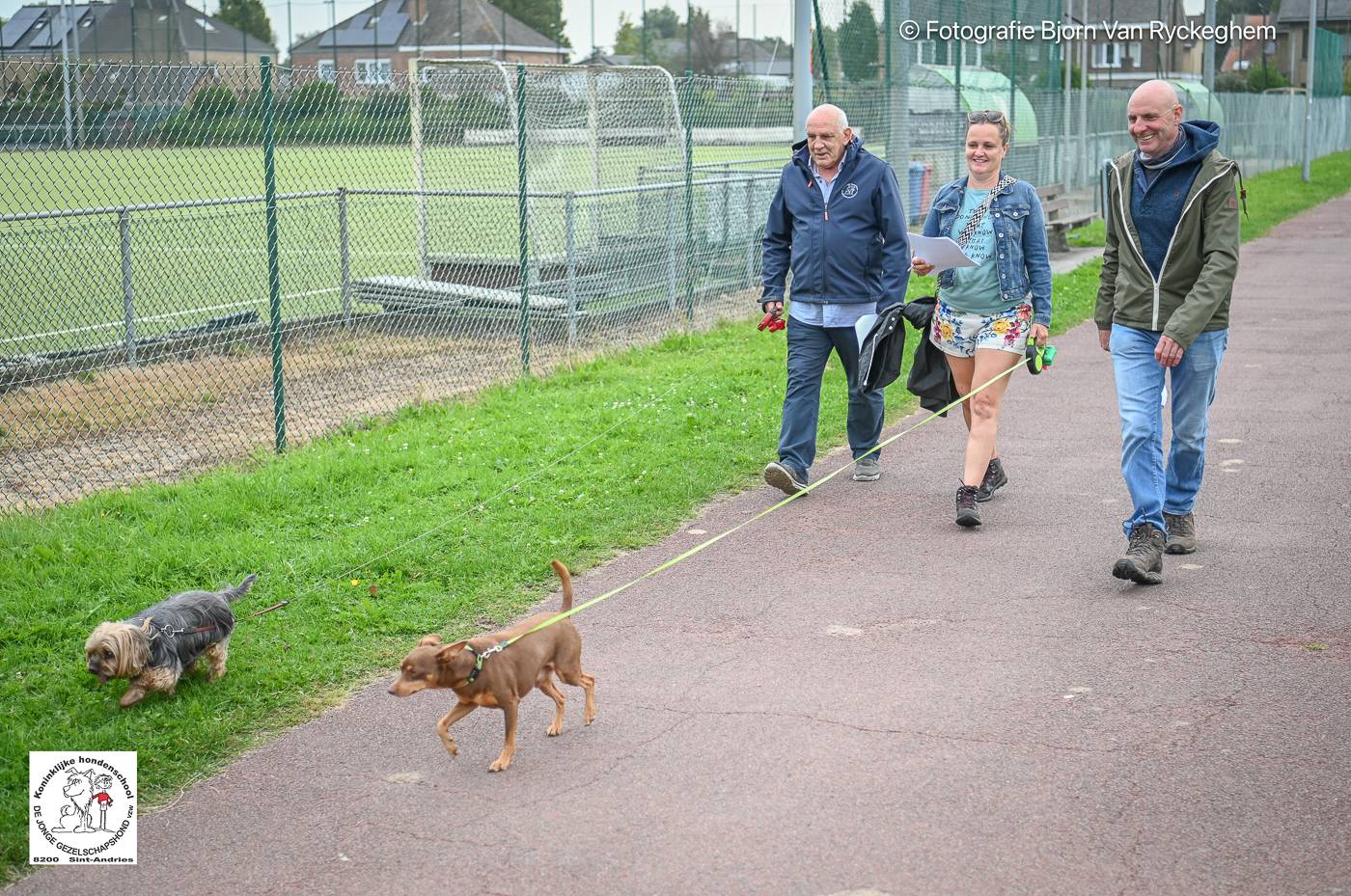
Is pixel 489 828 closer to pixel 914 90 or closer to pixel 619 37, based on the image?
pixel 914 90

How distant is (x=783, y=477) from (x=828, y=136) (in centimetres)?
175

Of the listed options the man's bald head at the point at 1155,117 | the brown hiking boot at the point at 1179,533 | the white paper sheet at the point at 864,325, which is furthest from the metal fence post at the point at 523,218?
the man's bald head at the point at 1155,117

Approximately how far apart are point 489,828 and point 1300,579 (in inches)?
150

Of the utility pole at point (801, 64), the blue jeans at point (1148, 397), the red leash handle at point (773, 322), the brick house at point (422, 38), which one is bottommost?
the blue jeans at point (1148, 397)

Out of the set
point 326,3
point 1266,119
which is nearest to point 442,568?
point 326,3

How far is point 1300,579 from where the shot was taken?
5930mm

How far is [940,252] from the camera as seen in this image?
6.61 meters

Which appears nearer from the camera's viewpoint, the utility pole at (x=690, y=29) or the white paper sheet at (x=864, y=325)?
the white paper sheet at (x=864, y=325)

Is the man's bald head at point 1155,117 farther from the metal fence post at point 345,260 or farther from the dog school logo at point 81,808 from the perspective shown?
the metal fence post at point 345,260

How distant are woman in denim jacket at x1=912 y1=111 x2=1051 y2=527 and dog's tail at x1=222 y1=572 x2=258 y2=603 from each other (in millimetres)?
3314

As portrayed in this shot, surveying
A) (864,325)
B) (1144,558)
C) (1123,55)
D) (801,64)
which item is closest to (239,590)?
(864,325)

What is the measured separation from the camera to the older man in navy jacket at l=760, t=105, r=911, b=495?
23.8 ft

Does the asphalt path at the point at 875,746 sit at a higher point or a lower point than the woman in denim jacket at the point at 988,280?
lower

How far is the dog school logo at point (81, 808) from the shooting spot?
3.79 metres
